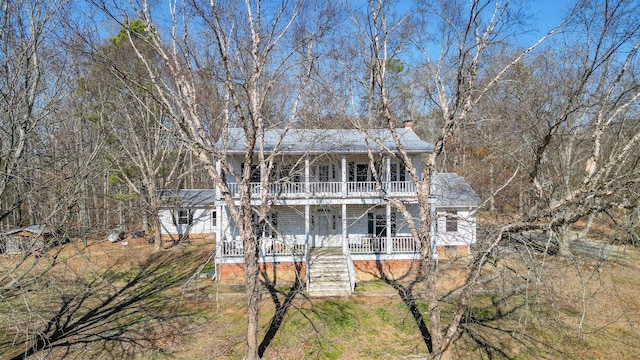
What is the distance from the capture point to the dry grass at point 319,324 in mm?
8625

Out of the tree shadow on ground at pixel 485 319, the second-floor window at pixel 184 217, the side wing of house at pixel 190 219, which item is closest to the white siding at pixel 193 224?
the side wing of house at pixel 190 219


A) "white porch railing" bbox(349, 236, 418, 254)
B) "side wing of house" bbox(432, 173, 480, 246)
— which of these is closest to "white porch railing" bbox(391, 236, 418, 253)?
"white porch railing" bbox(349, 236, 418, 254)

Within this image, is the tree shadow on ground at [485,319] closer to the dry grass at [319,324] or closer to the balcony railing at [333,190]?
the dry grass at [319,324]

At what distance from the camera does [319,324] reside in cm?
1026

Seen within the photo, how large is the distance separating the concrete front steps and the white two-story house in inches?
5.0

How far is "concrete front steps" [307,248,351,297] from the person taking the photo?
12555mm

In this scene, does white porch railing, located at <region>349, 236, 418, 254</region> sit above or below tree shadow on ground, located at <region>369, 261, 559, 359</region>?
above

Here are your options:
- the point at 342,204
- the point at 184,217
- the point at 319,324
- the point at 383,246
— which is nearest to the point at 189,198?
the point at 184,217

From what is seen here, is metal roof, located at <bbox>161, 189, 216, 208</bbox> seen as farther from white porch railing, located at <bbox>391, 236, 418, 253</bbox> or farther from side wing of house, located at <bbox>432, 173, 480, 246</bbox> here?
side wing of house, located at <bbox>432, 173, 480, 246</bbox>

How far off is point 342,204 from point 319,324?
5.95 m

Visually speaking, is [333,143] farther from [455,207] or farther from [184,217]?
[184,217]

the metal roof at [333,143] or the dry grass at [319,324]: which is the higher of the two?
the metal roof at [333,143]

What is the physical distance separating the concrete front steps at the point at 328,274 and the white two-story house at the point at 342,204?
13 centimetres

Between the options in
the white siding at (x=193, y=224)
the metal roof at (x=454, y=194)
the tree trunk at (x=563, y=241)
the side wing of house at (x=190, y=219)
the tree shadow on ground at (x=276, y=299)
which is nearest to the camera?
the tree trunk at (x=563, y=241)
